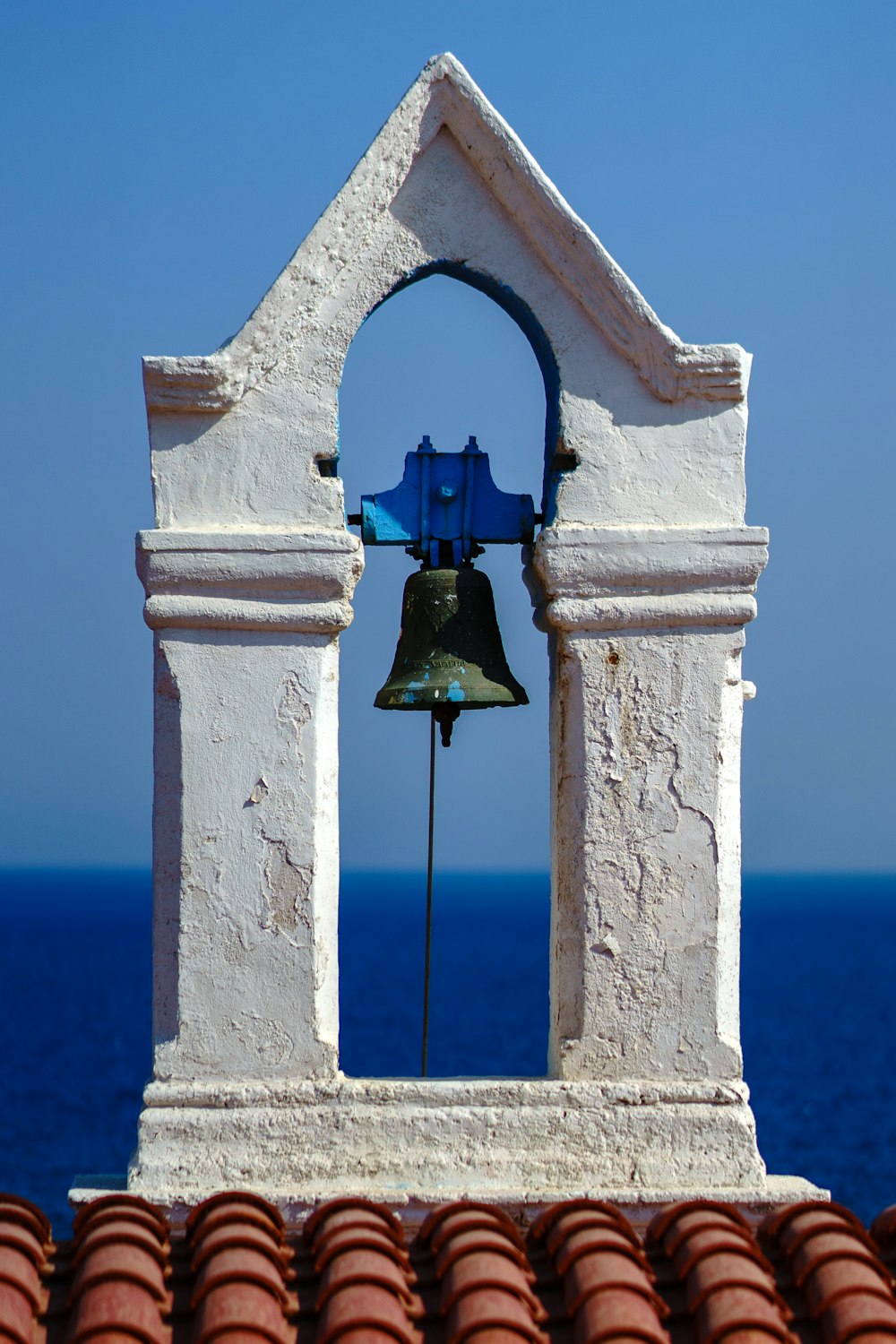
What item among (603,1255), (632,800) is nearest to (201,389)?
(632,800)

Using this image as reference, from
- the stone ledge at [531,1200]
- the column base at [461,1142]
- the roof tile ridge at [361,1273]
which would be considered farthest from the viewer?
the column base at [461,1142]

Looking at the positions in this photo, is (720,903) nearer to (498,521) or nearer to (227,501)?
(498,521)

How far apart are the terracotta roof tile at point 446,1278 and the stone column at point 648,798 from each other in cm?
71

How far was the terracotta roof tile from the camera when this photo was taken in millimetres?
3412

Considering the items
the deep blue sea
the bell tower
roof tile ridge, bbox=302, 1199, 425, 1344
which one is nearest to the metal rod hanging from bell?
the bell tower

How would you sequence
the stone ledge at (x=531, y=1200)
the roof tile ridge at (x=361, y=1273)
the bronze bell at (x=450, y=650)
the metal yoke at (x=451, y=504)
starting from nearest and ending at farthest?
the roof tile ridge at (x=361, y=1273) < the stone ledge at (x=531, y=1200) < the metal yoke at (x=451, y=504) < the bronze bell at (x=450, y=650)

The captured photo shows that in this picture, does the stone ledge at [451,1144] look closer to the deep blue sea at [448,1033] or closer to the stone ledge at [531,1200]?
the stone ledge at [531,1200]

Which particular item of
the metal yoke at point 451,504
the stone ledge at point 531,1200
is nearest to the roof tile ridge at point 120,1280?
the stone ledge at point 531,1200

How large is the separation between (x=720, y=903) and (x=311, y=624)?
1.19 m

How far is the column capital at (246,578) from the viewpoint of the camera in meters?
Answer: 4.61

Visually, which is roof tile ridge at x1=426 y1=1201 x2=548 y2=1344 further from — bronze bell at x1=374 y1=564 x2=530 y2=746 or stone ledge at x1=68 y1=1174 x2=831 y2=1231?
bronze bell at x1=374 y1=564 x2=530 y2=746

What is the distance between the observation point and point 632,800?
15.4 ft

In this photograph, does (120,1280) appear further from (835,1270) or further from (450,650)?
(450,650)

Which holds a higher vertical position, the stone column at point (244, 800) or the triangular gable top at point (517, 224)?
the triangular gable top at point (517, 224)
